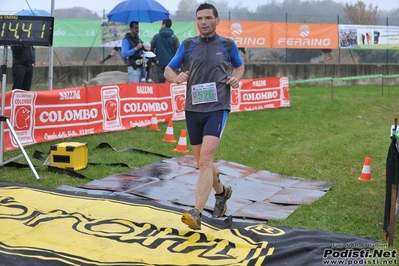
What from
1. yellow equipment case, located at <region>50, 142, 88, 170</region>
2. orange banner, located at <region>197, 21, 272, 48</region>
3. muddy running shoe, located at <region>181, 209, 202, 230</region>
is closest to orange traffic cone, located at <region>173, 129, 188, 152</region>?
yellow equipment case, located at <region>50, 142, 88, 170</region>

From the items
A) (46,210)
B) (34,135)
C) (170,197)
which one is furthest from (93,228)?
(34,135)

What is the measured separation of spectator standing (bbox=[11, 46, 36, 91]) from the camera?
12.4 m

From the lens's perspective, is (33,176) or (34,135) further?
(34,135)

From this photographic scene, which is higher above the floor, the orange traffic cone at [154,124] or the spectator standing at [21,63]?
the spectator standing at [21,63]

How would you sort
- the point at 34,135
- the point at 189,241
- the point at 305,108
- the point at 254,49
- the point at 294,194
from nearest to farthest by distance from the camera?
the point at 189,241 < the point at 294,194 < the point at 34,135 < the point at 305,108 < the point at 254,49

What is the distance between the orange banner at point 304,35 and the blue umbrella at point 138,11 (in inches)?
416

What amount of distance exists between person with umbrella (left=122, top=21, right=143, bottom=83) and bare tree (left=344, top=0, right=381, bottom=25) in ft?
98.3

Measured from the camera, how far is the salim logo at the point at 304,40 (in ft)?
91.6

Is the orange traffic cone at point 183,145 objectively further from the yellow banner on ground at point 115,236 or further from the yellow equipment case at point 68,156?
the yellow banner on ground at point 115,236

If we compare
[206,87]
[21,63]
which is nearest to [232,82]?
[206,87]

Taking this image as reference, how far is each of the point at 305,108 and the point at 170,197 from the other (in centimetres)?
1148

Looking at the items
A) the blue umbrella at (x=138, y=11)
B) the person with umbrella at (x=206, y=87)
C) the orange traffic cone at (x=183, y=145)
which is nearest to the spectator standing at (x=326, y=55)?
the blue umbrella at (x=138, y=11)

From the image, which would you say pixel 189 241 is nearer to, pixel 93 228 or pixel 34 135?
pixel 93 228

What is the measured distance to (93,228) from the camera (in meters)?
6.37
